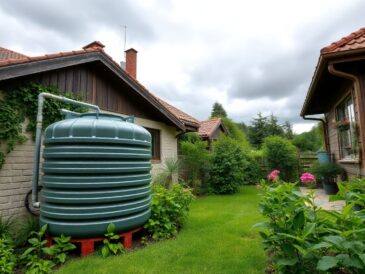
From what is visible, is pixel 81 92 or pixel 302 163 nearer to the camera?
pixel 81 92

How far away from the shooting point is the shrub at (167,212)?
354cm

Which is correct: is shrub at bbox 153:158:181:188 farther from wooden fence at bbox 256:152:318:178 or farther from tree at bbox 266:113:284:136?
tree at bbox 266:113:284:136

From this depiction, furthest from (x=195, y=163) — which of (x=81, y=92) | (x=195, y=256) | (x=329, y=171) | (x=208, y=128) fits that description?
(x=208, y=128)

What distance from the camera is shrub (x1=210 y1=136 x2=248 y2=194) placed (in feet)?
27.1

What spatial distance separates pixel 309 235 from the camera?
5.62 feet

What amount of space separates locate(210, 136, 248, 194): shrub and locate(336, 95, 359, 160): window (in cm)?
337

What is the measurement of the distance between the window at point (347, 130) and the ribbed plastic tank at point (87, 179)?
4977 millimetres

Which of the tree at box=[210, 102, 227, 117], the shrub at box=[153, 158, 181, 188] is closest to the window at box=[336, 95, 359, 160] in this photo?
the shrub at box=[153, 158, 181, 188]

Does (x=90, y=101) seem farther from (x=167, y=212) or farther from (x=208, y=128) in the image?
(x=208, y=128)

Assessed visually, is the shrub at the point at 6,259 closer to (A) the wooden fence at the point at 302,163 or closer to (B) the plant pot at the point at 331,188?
(B) the plant pot at the point at 331,188

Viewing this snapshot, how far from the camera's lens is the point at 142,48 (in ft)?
29.8

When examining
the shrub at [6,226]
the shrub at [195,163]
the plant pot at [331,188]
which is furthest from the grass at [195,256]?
the plant pot at [331,188]

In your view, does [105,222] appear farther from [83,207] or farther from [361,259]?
[361,259]

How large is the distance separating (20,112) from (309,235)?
13.9 feet
